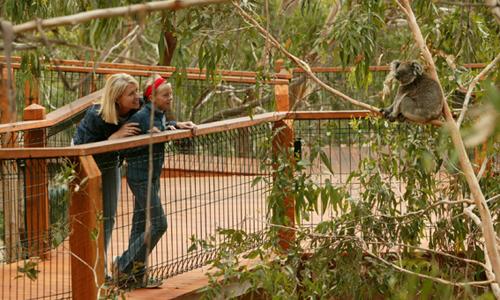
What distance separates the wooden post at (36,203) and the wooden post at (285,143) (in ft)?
5.81

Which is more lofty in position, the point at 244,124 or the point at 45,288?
the point at 244,124

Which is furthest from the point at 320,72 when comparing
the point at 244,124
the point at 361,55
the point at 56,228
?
the point at 56,228

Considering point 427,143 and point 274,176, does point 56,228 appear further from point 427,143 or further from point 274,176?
point 427,143

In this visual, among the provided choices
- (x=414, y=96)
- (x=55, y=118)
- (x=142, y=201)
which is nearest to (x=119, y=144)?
A: (x=142, y=201)

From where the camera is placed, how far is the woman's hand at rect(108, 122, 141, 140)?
6.55m

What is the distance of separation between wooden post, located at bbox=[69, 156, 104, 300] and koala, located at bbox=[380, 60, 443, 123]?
2304 millimetres

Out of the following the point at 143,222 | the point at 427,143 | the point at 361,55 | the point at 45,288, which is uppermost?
the point at 361,55

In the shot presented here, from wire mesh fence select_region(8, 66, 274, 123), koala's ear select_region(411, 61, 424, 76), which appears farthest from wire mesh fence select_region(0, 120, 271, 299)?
koala's ear select_region(411, 61, 424, 76)

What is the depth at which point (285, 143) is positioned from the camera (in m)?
8.16

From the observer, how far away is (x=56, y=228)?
5.73 m

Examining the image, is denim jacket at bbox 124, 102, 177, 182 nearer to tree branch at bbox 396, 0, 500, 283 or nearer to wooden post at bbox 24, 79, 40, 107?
tree branch at bbox 396, 0, 500, 283

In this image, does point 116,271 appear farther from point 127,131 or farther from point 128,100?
point 128,100

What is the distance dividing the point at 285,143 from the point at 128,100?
179 centimetres

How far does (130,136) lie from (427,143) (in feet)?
7.44
